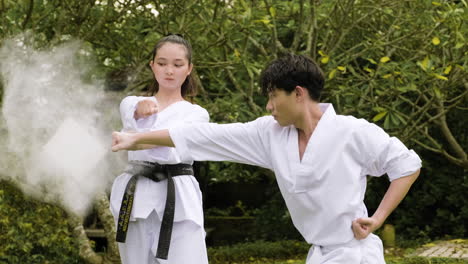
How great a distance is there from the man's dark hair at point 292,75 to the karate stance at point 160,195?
3.51 feet

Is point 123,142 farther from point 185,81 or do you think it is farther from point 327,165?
point 185,81

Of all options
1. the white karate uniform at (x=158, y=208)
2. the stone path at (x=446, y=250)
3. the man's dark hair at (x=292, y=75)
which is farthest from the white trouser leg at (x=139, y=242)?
the stone path at (x=446, y=250)

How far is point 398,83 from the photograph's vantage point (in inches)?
307

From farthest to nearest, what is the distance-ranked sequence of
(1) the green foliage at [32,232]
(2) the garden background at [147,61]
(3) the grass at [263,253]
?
(3) the grass at [263,253] → (1) the green foliage at [32,232] → (2) the garden background at [147,61]

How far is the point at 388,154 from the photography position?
11.3 ft

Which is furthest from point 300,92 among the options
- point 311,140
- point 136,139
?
point 136,139

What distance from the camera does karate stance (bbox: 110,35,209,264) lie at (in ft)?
14.5

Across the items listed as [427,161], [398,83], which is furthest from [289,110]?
[427,161]

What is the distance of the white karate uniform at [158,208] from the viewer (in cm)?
445

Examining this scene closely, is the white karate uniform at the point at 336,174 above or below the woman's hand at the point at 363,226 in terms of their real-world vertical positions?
above

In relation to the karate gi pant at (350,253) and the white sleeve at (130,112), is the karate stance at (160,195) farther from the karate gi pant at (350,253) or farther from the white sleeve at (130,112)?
the karate gi pant at (350,253)

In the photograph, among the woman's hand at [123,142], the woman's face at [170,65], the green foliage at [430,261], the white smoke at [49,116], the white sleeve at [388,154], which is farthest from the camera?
the green foliage at [430,261]

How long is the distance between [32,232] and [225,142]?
Answer: 17.4ft

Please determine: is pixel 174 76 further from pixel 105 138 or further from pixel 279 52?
pixel 279 52
